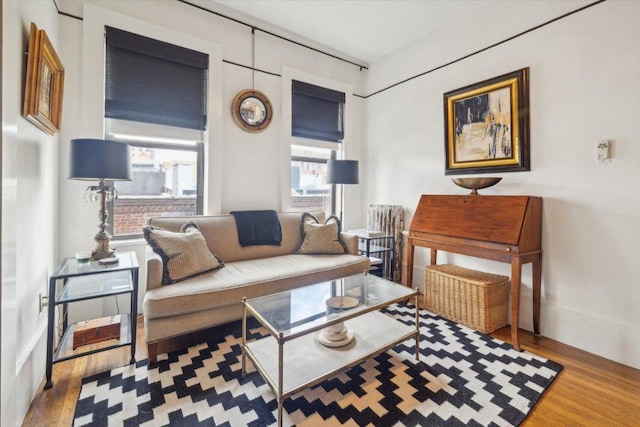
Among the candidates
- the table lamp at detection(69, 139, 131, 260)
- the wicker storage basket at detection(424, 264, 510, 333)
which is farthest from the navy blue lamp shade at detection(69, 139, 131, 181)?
the wicker storage basket at detection(424, 264, 510, 333)

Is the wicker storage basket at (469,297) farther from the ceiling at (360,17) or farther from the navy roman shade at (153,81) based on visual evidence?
the navy roman shade at (153,81)

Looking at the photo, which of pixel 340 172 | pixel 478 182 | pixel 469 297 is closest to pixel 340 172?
pixel 340 172

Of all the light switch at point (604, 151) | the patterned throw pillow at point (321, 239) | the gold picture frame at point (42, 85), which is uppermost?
the gold picture frame at point (42, 85)

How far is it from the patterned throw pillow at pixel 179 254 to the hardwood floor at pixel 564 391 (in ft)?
1.47

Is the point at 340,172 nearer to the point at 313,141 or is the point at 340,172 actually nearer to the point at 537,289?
the point at 313,141

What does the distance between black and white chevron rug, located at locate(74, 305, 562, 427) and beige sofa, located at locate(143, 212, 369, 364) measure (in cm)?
23

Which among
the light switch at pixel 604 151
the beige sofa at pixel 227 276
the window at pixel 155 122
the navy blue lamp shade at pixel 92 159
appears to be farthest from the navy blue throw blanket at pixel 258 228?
the light switch at pixel 604 151

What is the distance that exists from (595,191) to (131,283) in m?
3.26

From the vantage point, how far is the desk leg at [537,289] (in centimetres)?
224

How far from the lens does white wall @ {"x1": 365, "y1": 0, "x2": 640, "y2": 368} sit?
1.90 metres

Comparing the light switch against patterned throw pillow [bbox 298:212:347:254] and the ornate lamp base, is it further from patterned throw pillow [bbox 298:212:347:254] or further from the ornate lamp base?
patterned throw pillow [bbox 298:212:347:254]

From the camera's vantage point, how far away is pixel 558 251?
2211 mm

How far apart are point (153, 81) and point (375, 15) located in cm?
219

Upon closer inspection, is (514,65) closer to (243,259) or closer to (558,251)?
(558,251)
